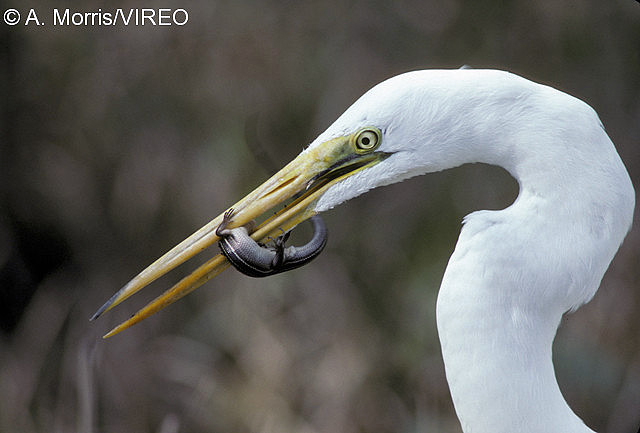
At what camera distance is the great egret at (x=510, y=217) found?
0.67m

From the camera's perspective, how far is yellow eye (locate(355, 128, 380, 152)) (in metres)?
0.74

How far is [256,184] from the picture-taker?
1.99 metres

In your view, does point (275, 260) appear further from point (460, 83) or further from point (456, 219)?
point (456, 219)

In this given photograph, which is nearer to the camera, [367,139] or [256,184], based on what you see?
[367,139]

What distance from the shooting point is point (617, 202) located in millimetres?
673

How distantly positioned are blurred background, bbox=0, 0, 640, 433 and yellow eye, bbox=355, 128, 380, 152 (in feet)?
4.23

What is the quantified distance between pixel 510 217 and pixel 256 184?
4.44 ft

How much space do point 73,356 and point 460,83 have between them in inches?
69.5

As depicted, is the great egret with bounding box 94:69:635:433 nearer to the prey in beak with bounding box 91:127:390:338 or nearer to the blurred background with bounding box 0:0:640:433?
the prey in beak with bounding box 91:127:390:338

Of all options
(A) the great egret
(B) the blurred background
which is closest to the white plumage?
(A) the great egret

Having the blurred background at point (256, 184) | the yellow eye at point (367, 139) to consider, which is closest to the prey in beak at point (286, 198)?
the yellow eye at point (367, 139)

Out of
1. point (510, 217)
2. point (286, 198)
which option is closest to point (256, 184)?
point (286, 198)

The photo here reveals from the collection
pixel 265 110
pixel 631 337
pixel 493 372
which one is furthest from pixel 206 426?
pixel 493 372

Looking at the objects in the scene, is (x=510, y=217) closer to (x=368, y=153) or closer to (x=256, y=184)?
(x=368, y=153)
